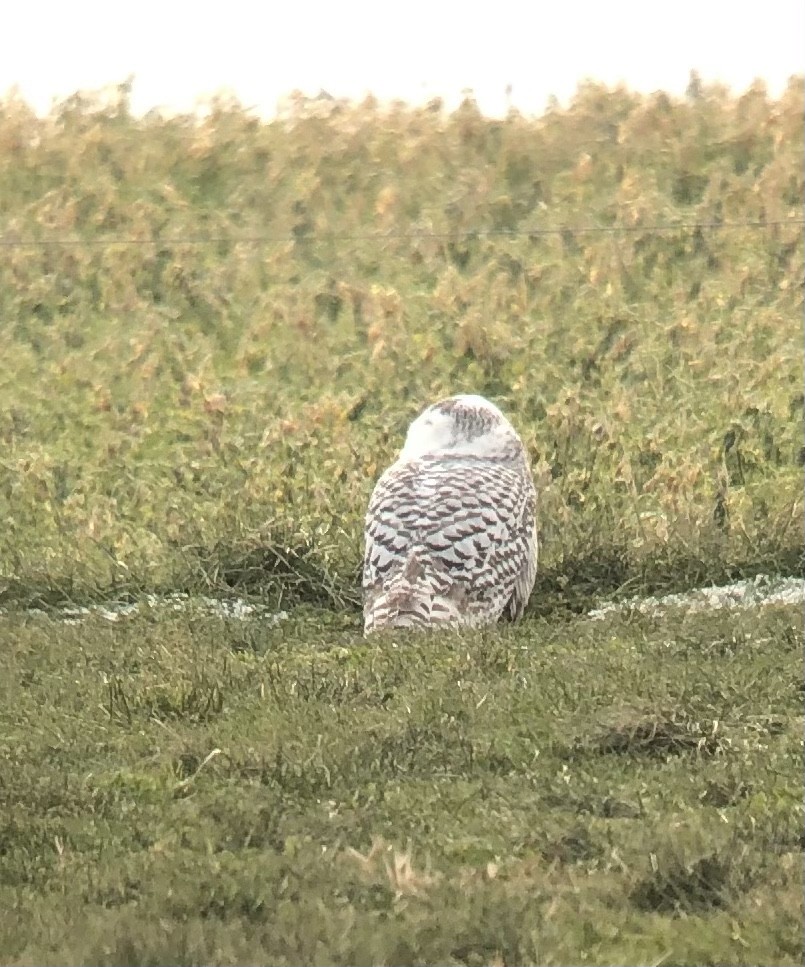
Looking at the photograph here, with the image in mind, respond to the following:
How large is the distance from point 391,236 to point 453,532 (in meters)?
6.70

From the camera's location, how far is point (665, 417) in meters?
13.1

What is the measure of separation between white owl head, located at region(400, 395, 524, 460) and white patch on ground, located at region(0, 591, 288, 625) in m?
1.31

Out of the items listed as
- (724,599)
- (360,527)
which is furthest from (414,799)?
(360,527)

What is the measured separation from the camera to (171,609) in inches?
381

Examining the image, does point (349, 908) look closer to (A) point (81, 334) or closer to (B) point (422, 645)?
(B) point (422, 645)

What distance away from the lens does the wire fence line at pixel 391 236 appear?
584 inches

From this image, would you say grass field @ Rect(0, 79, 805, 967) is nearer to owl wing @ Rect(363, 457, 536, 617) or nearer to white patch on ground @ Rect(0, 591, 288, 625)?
white patch on ground @ Rect(0, 591, 288, 625)

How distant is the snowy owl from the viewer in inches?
348

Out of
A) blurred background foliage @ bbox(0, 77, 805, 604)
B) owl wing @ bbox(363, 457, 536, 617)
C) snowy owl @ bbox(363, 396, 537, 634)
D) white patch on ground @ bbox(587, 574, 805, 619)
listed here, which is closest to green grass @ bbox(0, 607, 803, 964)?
white patch on ground @ bbox(587, 574, 805, 619)

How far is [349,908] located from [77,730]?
2561mm

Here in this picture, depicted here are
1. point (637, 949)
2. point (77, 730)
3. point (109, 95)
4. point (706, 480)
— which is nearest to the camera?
point (637, 949)

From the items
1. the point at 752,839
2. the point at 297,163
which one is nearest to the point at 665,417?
the point at 297,163

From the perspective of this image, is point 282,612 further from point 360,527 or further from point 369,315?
point 369,315

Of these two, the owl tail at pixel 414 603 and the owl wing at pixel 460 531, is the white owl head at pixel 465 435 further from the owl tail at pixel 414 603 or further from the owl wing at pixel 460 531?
the owl tail at pixel 414 603
